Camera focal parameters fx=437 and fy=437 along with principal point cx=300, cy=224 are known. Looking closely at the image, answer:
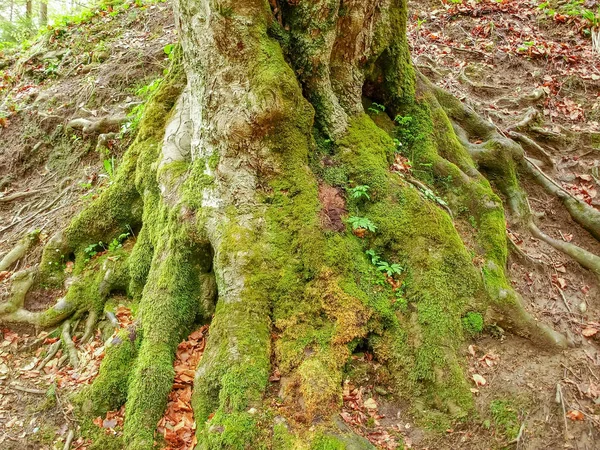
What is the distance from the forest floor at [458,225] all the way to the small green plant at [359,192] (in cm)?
134

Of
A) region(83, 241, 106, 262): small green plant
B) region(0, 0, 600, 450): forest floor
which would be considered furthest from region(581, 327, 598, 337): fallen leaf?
region(83, 241, 106, 262): small green plant

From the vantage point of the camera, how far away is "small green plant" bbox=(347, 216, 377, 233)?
414 cm

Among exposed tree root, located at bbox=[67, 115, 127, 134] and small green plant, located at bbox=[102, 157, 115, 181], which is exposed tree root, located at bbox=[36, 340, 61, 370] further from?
exposed tree root, located at bbox=[67, 115, 127, 134]

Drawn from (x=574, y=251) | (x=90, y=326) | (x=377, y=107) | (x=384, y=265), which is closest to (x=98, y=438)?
(x=90, y=326)

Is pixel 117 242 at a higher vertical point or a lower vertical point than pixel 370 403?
higher

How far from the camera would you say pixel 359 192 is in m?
4.30

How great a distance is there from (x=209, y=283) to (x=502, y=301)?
2.78 m

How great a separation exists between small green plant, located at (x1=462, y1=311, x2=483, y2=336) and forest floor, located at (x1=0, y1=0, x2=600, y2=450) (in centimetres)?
11

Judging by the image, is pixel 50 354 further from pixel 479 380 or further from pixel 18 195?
→ pixel 479 380

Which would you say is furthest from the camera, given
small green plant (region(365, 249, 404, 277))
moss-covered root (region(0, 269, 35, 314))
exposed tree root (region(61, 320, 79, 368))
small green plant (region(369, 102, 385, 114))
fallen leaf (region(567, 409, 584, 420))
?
small green plant (region(369, 102, 385, 114))

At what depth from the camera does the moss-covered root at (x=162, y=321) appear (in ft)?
11.6

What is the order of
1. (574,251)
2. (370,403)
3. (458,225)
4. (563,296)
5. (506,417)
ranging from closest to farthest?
(506,417)
(370,403)
(563,296)
(458,225)
(574,251)

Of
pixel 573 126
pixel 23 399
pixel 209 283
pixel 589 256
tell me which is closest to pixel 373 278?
pixel 209 283

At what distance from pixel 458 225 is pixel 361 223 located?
1458 mm
